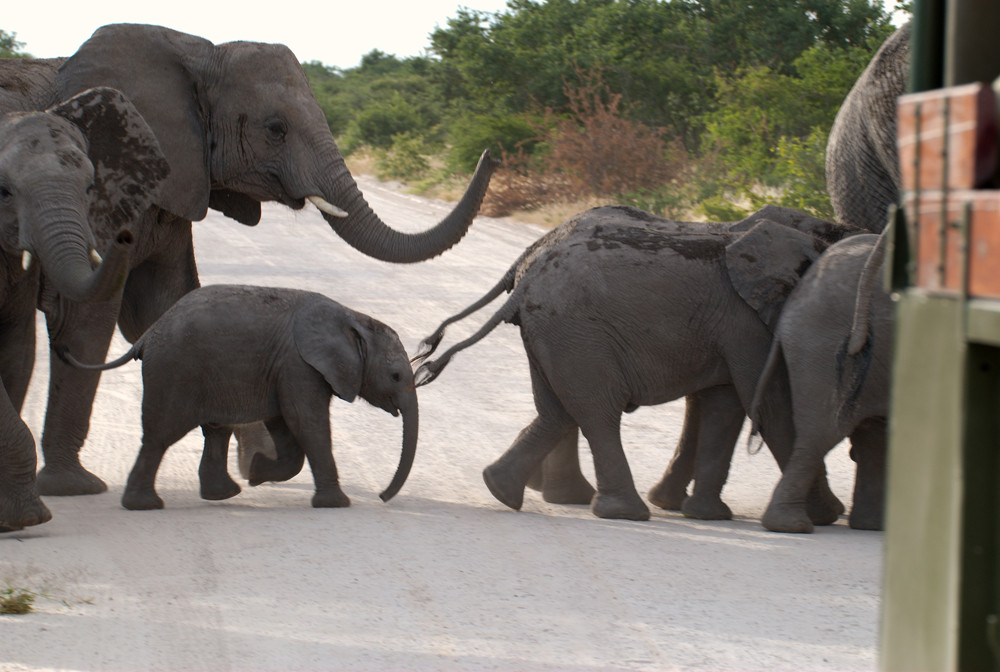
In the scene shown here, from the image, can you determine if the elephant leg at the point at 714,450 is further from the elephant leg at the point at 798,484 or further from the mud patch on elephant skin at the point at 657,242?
the mud patch on elephant skin at the point at 657,242

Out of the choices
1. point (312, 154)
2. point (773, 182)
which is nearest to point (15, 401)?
point (312, 154)

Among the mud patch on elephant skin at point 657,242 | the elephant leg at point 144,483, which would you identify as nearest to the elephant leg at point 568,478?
the mud patch on elephant skin at point 657,242

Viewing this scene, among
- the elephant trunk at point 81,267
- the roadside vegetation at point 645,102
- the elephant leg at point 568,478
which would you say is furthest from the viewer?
the roadside vegetation at point 645,102

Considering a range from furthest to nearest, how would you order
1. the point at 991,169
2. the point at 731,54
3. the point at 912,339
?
the point at 731,54, the point at 912,339, the point at 991,169

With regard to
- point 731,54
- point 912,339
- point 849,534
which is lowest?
point 849,534

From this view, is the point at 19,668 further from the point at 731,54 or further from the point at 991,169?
the point at 731,54

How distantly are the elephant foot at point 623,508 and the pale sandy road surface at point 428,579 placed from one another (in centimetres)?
14

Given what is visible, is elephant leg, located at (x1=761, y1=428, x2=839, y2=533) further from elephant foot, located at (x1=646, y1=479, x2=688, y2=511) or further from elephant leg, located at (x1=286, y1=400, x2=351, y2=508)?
elephant leg, located at (x1=286, y1=400, x2=351, y2=508)

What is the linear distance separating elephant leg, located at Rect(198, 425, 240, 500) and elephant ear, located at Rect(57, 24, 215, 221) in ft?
4.10

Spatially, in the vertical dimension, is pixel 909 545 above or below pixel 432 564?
above

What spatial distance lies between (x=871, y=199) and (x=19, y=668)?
16.7ft

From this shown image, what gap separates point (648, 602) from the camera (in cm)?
423

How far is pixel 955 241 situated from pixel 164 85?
5528 millimetres

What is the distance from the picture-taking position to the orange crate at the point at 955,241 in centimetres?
184
